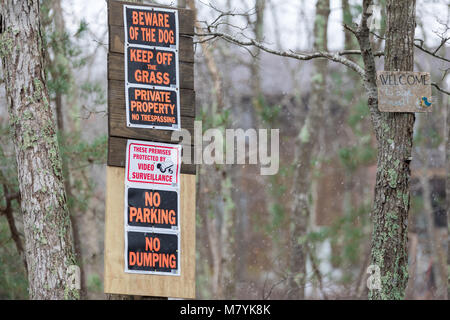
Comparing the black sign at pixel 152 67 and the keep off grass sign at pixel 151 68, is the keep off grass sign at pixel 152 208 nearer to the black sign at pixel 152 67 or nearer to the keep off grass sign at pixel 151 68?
the keep off grass sign at pixel 151 68

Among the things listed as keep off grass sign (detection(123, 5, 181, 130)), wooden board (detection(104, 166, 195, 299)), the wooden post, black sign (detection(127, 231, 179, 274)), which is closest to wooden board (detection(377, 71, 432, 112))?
the wooden post

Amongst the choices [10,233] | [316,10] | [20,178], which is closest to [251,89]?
[316,10]

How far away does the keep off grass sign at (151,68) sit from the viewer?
16.9 feet

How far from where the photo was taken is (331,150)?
19234 mm

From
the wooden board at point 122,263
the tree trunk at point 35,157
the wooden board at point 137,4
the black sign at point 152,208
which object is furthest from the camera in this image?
the tree trunk at point 35,157

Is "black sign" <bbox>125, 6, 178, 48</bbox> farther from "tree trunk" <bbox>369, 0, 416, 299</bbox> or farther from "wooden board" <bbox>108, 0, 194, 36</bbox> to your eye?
"tree trunk" <bbox>369, 0, 416, 299</bbox>

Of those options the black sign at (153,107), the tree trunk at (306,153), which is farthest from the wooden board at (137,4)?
the tree trunk at (306,153)

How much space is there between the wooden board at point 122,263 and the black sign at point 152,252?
55mm

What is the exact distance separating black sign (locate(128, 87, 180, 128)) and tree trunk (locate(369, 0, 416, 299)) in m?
1.70

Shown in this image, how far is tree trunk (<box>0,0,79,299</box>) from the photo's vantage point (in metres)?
5.30

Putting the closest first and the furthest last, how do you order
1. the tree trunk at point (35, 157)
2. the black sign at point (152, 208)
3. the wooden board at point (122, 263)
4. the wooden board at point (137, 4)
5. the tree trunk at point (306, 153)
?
the wooden board at point (122, 263), the black sign at point (152, 208), the wooden board at point (137, 4), the tree trunk at point (35, 157), the tree trunk at point (306, 153)

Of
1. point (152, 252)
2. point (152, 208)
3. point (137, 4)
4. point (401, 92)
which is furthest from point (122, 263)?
point (401, 92)
